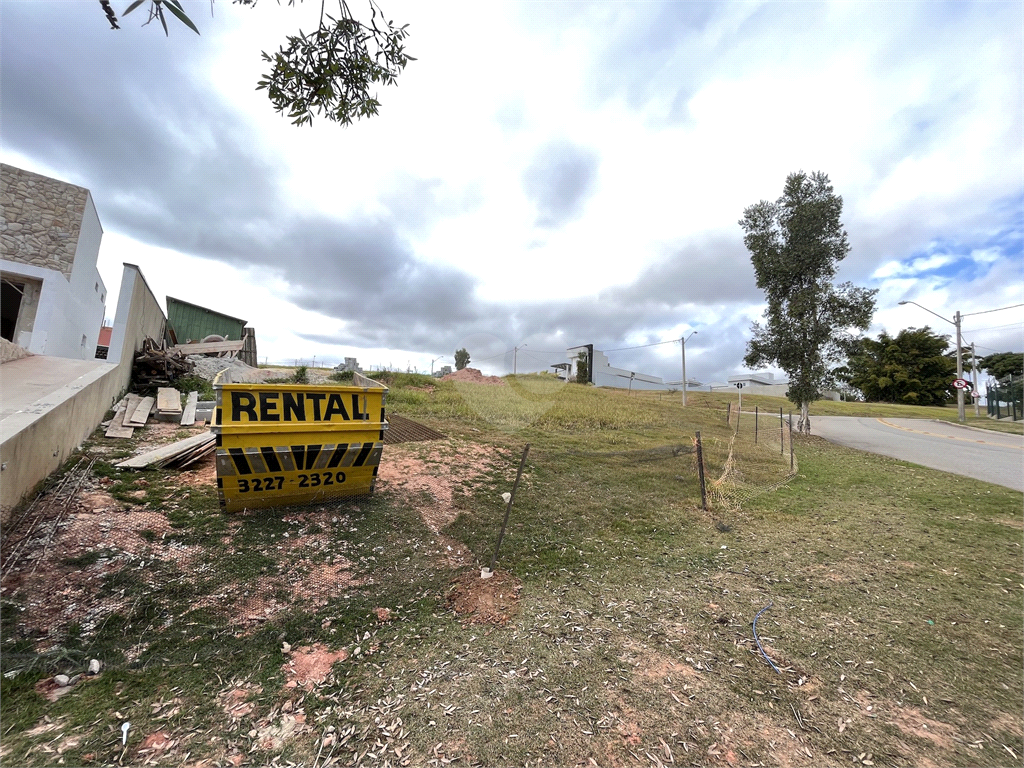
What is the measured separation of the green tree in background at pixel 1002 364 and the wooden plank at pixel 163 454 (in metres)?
64.9

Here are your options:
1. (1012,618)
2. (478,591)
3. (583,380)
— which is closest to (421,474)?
(478,591)

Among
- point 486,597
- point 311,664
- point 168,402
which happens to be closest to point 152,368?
point 168,402

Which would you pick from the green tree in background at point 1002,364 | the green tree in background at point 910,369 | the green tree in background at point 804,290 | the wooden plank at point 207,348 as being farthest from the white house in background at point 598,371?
the green tree in background at point 1002,364

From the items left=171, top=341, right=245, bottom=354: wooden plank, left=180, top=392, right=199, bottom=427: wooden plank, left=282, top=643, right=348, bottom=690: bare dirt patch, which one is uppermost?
left=171, top=341, right=245, bottom=354: wooden plank

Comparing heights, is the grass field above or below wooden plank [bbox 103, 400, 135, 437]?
below

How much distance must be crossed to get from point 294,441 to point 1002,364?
67171mm

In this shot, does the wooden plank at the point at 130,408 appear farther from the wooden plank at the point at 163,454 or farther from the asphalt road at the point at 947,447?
the asphalt road at the point at 947,447

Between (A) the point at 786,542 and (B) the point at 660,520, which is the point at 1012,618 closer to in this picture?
(A) the point at 786,542

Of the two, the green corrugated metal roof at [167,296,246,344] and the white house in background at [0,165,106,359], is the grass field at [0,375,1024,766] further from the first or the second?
the green corrugated metal roof at [167,296,246,344]

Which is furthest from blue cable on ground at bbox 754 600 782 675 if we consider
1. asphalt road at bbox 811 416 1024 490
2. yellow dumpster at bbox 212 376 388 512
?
asphalt road at bbox 811 416 1024 490

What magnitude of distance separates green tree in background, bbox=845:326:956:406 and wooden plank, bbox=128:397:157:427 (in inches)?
2187

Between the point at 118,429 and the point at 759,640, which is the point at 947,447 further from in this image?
the point at 118,429

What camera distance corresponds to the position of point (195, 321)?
1862 centimetres

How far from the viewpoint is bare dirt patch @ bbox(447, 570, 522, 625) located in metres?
3.22
